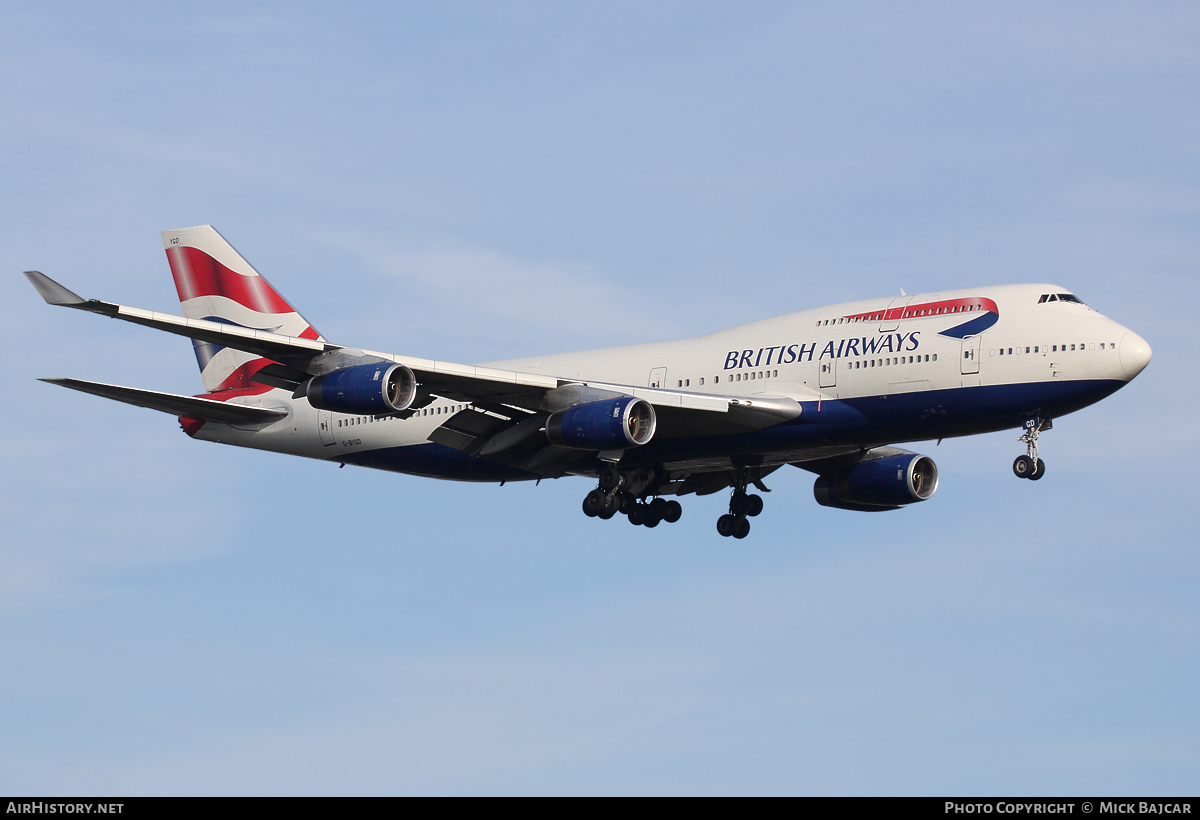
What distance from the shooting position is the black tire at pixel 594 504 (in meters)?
49.1

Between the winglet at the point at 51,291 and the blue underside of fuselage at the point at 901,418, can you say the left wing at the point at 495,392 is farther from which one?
the winglet at the point at 51,291

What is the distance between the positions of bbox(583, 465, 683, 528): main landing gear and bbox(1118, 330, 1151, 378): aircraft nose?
610 inches

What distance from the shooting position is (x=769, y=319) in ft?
159

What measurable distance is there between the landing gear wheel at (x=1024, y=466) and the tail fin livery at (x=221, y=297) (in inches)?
1040

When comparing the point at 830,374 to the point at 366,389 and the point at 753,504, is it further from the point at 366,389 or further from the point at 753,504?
the point at 366,389

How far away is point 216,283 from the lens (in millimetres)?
57406

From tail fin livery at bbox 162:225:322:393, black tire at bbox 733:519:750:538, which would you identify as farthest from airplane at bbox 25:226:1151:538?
tail fin livery at bbox 162:225:322:393

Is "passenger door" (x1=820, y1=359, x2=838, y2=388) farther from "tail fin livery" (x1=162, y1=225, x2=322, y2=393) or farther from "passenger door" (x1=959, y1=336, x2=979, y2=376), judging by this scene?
"tail fin livery" (x1=162, y1=225, x2=322, y2=393)

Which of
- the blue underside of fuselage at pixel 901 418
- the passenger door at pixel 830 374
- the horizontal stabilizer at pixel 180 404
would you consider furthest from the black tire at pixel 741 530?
the horizontal stabilizer at pixel 180 404

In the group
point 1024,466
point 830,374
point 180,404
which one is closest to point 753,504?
point 830,374

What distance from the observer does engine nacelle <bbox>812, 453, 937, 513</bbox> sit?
2034 inches
